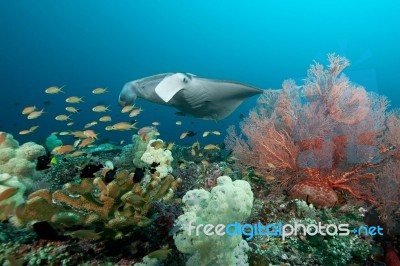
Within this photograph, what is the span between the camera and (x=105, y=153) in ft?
36.4

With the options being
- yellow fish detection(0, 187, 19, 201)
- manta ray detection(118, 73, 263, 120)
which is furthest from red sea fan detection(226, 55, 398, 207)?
yellow fish detection(0, 187, 19, 201)

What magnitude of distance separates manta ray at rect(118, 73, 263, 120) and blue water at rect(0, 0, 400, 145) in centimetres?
8177

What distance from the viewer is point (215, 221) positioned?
9.10ft

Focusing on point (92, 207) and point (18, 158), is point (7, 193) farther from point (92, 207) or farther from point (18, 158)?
point (18, 158)

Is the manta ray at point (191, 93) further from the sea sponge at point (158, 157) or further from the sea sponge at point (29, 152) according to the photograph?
the sea sponge at point (29, 152)

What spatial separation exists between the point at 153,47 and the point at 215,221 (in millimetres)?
121697

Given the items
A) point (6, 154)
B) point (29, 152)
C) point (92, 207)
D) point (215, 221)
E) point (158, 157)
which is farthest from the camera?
point (158, 157)

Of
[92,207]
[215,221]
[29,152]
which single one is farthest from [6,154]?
[215,221]

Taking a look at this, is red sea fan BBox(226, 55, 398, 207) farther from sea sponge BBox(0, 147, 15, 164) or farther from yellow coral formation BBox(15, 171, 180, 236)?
sea sponge BBox(0, 147, 15, 164)

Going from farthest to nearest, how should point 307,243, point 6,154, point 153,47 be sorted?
point 153,47, point 6,154, point 307,243

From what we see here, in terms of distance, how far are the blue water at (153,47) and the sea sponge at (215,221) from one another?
84257 mm

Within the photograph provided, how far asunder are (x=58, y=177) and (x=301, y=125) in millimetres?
6543

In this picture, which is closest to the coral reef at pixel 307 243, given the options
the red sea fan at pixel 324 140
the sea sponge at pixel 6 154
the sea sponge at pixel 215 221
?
the red sea fan at pixel 324 140

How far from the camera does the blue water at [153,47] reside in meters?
89.6
